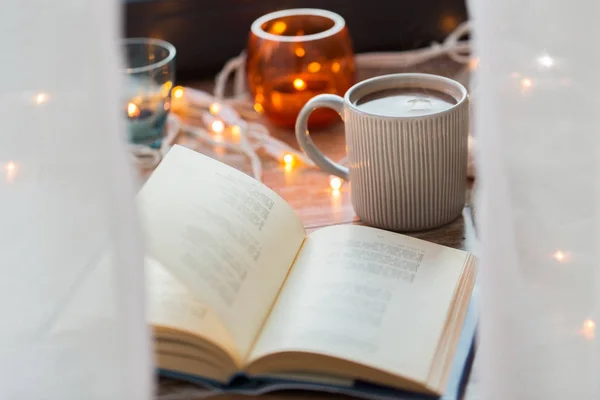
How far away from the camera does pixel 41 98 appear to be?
536mm

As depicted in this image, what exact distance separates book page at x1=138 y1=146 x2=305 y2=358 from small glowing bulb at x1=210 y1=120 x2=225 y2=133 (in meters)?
0.27

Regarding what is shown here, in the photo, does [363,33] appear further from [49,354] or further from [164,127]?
[49,354]

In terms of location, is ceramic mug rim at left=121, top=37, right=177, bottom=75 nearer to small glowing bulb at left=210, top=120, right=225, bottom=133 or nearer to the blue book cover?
small glowing bulb at left=210, top=120, right=225, bottom=133

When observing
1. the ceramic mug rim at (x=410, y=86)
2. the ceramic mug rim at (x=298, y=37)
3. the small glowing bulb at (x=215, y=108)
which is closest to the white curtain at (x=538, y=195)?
the ceramic mug rim at (x=410, y=86)

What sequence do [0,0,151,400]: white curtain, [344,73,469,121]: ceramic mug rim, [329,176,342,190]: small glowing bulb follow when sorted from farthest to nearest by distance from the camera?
[329,176,342,190]: small glowing bulb
[344,73,469,121]: ceramic mug rim
[0,0,151,400]: white curtain

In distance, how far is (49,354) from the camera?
0.58m

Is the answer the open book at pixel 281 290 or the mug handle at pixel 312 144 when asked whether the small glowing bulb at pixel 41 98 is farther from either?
the mug handle at pixel 312 144

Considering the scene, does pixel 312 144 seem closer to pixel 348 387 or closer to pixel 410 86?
pixel 410 86

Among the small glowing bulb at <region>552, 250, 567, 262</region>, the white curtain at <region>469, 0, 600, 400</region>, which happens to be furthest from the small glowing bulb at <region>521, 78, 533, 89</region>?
the small glowing bulb at <region>552, 250, 567, 262</region>

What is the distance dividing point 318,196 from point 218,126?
0.63 feet

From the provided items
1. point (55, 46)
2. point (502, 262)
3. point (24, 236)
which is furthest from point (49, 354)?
point (502, 262)

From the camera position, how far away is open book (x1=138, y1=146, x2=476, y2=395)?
0.57 meters

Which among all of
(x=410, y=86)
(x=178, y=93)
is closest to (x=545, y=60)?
(x=410, y=86)

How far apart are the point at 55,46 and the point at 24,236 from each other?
14 cm
